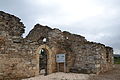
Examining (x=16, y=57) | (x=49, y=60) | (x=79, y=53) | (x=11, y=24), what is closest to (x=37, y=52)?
(x=49, y=60)

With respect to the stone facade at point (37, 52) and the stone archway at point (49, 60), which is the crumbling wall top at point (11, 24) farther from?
the stone archway at point (49, 60)

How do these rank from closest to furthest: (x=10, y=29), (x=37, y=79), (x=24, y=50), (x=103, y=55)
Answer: (x=37, y=79) < (x=24, y=50) < (x=10, y=29) < (x=103, y=55)

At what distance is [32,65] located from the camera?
38.1 feet

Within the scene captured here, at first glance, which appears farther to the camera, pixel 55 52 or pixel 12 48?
pixel 55 52

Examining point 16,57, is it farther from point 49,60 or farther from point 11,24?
point 11,24

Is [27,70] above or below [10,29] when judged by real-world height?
below

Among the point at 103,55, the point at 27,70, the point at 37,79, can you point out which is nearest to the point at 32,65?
the point at 27,70

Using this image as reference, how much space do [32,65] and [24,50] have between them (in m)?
1.11

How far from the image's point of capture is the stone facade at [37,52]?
10.6 m

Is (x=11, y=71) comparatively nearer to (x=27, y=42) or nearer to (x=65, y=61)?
(x=27, y=42)

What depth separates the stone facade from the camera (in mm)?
10562

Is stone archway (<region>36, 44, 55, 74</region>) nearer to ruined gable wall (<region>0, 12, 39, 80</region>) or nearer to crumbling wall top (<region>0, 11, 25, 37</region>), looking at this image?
ruined gable wall (<region>0, 12, 39, 80</region>)

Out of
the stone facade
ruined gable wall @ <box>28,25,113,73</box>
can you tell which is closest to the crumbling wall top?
the stone facade

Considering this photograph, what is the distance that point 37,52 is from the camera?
12.1m
